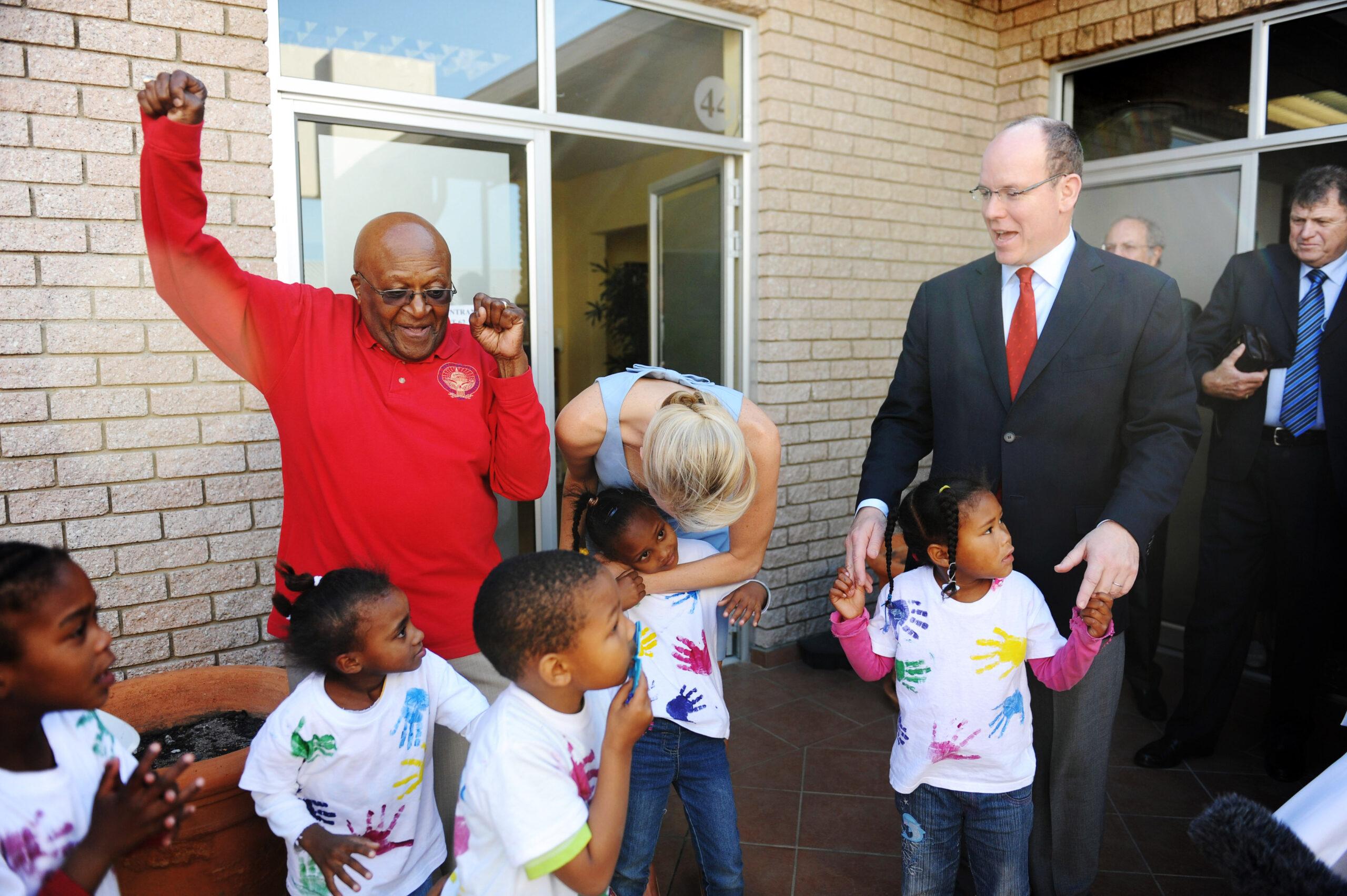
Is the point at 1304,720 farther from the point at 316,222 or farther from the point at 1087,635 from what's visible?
the point at 316,222

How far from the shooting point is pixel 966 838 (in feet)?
6.64

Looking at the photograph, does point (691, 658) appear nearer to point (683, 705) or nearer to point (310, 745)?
point (683, 705)

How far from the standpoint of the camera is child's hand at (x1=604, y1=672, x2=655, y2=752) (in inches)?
58.4

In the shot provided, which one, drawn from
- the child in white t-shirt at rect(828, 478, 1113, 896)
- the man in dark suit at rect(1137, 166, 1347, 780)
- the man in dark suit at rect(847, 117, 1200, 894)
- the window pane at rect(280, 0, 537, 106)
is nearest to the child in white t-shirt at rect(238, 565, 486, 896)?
the child in white t-shirt at rect(828, 478, 1113, 896)

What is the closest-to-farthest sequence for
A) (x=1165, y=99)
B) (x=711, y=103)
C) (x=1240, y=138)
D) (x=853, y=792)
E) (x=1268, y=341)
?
(x=853, y=792) → (x=1268, y=341) → (x=711, y=103) → (x=1240, y=138) → (x=1165, y=99)

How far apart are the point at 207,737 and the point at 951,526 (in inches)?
73.0

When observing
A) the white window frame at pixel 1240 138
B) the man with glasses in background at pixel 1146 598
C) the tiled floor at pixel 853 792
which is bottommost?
the tiled floor at pixel 853 792

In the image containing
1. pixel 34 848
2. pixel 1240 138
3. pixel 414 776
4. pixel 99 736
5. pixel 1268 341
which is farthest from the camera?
pixel 1240 138

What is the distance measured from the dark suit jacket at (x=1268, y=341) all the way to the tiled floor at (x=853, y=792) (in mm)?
1120

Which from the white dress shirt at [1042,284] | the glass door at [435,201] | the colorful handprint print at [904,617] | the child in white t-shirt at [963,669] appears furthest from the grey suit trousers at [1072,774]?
the glass door at [435,201]

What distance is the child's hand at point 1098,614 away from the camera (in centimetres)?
182

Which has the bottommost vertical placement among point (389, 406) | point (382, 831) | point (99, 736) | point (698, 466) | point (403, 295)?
point (382, 831)

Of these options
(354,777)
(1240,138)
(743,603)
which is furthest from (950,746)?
(1240,138)

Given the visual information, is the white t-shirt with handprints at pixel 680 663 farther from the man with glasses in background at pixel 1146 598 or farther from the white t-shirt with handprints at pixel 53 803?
the man with glasses in background at pixel 1146 598
